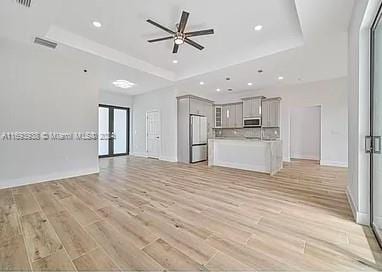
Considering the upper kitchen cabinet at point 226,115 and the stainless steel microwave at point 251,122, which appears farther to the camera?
the upper kitchen cabinet at point 226,115

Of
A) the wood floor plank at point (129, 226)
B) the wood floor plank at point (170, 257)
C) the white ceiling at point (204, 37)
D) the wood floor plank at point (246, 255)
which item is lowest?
the wood floor plank at point (170, 257)

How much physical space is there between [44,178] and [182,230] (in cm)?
400

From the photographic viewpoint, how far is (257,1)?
295cm

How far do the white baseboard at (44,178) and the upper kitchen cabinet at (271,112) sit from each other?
6.39 metres

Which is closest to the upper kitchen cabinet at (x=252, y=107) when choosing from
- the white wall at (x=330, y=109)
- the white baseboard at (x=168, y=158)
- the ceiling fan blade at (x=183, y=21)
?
the white wall at (x=330, y=109)

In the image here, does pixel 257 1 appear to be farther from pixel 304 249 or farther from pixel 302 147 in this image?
pixel 302 147

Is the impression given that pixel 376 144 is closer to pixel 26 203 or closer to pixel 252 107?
pixel 26 203

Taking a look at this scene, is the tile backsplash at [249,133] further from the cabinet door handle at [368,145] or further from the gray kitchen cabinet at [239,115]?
the cabinet door handle at [368,145]

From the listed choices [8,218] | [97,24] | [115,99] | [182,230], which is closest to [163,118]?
[115,99]

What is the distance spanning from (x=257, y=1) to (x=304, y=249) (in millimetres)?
3421

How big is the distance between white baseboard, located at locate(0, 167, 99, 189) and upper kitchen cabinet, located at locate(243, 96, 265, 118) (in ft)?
20.0

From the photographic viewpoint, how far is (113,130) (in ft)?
29.1

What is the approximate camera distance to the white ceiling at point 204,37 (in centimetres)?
298

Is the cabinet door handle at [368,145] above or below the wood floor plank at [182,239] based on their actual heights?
above
